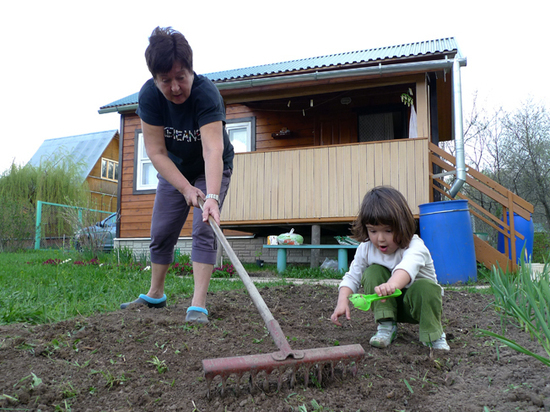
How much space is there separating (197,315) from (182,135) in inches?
42.6

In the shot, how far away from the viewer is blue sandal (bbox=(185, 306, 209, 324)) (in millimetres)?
2398

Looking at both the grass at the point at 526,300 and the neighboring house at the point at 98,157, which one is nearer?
the grass at the point at 526,300

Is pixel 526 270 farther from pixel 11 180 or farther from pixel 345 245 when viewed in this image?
pixel 11 180

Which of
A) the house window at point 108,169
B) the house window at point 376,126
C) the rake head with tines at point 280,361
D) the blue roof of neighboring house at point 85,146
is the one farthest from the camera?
the house window at point 108,169

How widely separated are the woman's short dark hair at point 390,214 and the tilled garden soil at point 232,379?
0.55 meters

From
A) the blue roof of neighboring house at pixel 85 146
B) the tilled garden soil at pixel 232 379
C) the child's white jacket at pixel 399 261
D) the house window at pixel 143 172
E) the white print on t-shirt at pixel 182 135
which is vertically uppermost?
the blue roof of neighboring house at pixel 85 146

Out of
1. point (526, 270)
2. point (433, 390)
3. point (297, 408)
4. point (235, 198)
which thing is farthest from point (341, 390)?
point (235, 198)

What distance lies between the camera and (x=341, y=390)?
1564 mm

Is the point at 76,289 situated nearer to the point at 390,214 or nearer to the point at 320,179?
the point at 390,214

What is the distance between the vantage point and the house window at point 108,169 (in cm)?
2352

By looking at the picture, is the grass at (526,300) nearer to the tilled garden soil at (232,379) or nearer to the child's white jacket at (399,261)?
the tilled garden soil at (232,379)

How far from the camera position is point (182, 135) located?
2.61 m

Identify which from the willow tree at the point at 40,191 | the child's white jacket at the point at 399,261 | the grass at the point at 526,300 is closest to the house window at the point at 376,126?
the grass at the point at 526,300

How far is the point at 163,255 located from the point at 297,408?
1.65 meters
